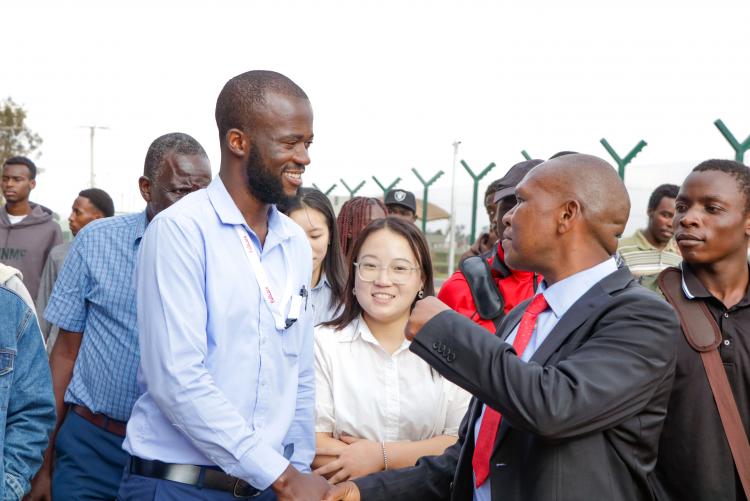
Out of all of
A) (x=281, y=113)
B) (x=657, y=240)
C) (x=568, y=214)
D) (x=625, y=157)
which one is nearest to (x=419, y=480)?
(x=568, y=214)

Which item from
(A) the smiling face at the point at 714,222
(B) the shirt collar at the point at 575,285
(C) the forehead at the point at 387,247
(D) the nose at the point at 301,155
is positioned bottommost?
(C) the forehead at the point at 387,247

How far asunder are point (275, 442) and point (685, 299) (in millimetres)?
1734

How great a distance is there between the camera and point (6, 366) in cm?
229

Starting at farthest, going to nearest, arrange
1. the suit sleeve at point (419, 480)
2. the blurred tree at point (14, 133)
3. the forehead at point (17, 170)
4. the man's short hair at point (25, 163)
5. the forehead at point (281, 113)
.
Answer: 1. the blurred tree at point (14, 133)
2. the man's short hair at point (25, 163)
3. the forehead at point (17, 170)
4. the suit sleeve at point (419, 480)
5. the forehead at point (281, 113)

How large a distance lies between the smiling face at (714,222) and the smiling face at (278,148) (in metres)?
1.66

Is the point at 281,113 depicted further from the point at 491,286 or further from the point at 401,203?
the point at 401,203

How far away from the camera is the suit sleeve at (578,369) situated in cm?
204

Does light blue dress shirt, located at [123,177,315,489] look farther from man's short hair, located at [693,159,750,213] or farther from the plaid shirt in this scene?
man's short hair, located at [693,159,750,213]

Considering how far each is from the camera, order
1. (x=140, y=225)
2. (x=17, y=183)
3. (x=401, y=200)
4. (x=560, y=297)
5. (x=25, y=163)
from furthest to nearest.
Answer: (x=401, y=200)
(x=25, y=163)
(x=17, y=183)
(x=140, y=225)
(x=560, y=297)

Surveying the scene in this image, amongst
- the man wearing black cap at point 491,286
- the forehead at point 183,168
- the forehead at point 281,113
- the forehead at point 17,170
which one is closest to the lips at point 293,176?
the forehead at point 281,113

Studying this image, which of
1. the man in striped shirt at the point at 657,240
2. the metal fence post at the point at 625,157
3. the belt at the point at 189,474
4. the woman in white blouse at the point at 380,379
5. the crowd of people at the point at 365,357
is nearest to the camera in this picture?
the crowd of people at the point at 365,357

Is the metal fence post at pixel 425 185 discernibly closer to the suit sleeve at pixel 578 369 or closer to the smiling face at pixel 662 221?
the smiling face at pixel 662 221

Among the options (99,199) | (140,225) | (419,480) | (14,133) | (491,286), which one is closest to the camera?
(419,480)

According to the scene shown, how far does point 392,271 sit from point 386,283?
7 cm
